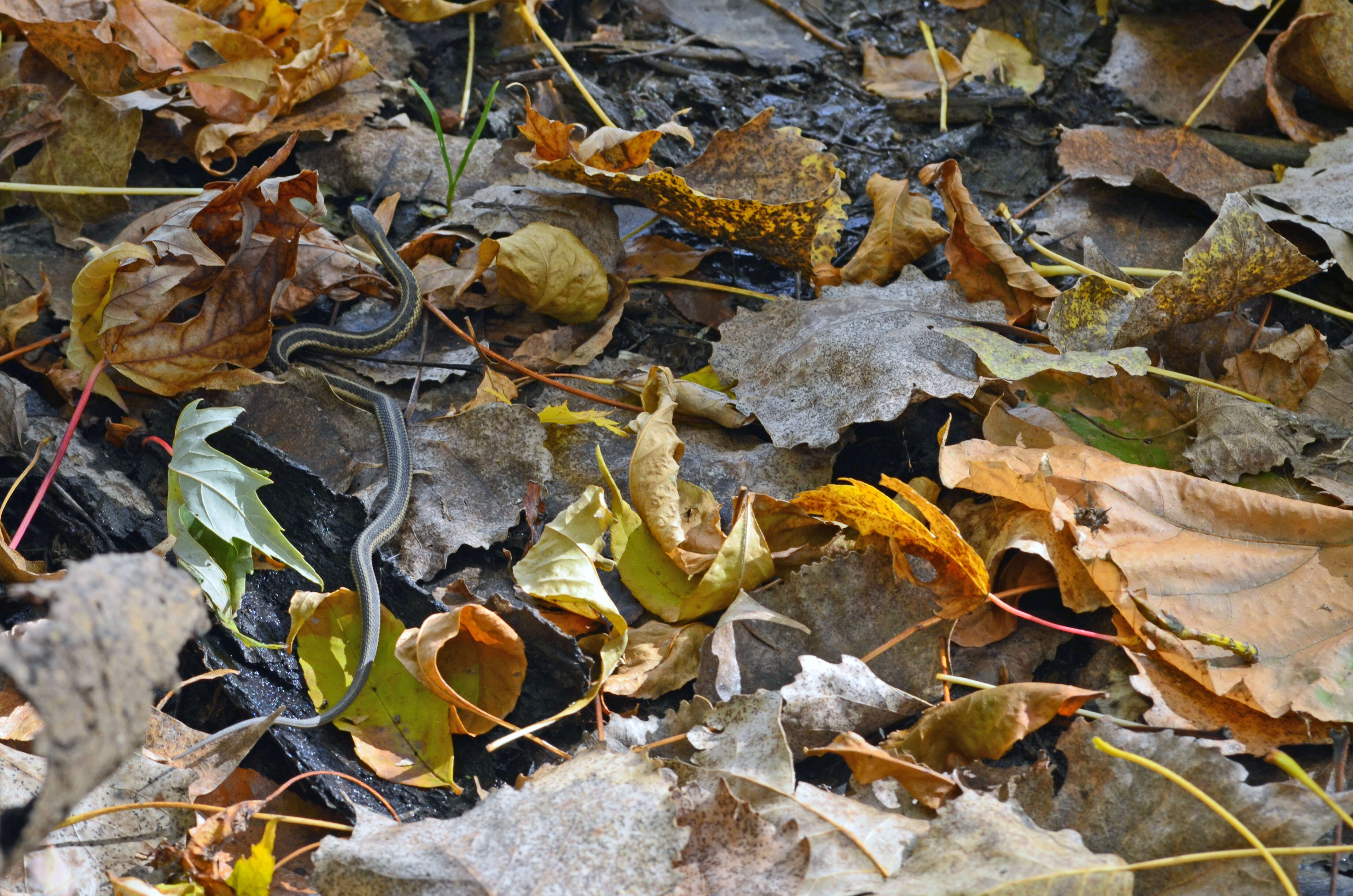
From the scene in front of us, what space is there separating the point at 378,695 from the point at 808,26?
3376 mm

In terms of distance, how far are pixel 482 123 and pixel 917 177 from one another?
5.32 ft

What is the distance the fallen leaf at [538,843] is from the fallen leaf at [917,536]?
0.82 meters

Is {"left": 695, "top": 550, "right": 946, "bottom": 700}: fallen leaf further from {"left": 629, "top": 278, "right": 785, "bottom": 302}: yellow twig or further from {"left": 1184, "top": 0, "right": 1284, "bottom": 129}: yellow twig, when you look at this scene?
→ {"left": 1184, "top": 0, "right": 1284, "bottom": 129}: yellow twig

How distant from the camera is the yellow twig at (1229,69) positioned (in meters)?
3.57

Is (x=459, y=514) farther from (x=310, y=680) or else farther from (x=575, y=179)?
(x=575, y=179)

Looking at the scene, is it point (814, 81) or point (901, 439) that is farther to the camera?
point (814, 81)

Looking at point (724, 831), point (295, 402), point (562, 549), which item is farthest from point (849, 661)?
point (295, 402)

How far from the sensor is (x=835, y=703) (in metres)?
2.01

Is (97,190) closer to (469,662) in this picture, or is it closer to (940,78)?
(469,662)

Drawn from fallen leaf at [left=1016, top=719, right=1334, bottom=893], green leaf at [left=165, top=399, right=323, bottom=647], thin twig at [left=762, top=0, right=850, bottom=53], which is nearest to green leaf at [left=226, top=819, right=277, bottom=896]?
green leaf at [left=165, top=399, right=323, bottom=647]

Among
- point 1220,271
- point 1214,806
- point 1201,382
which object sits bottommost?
point 1214,806

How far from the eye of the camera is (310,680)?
2.31 meters

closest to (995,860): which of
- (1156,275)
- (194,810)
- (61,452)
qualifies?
(194,810)

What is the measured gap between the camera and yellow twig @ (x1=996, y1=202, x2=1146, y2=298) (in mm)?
2699
